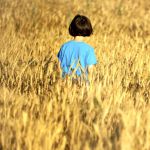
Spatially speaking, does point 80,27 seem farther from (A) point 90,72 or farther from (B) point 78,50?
(A) point 90,72

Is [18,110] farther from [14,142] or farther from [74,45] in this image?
[74,45]

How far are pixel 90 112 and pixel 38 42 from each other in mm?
3694

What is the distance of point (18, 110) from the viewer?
2.50 metres

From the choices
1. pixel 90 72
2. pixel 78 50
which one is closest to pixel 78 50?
pixel 78 50

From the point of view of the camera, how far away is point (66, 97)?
108 inches

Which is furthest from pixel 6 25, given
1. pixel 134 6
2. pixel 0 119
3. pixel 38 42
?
pixel 0 119

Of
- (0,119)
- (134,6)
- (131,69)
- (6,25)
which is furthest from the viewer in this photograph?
(134,6)

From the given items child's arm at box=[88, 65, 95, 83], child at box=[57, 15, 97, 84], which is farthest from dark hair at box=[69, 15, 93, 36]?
child's arm at box=[88, 65, 95, 83]

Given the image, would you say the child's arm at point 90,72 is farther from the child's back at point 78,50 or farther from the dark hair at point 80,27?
the dark hair at point 80,27

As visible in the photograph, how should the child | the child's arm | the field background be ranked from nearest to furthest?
the field background < the child's arm < the child

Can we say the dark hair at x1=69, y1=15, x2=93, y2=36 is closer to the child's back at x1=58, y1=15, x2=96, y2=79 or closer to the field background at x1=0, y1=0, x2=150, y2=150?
the child's back at x1=58, y1=15, x2=96, y2=79

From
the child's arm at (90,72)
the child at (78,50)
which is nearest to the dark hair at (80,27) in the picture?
the child at (78,50)

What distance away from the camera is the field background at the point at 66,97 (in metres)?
2.16

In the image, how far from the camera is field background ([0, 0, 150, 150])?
2.16m
